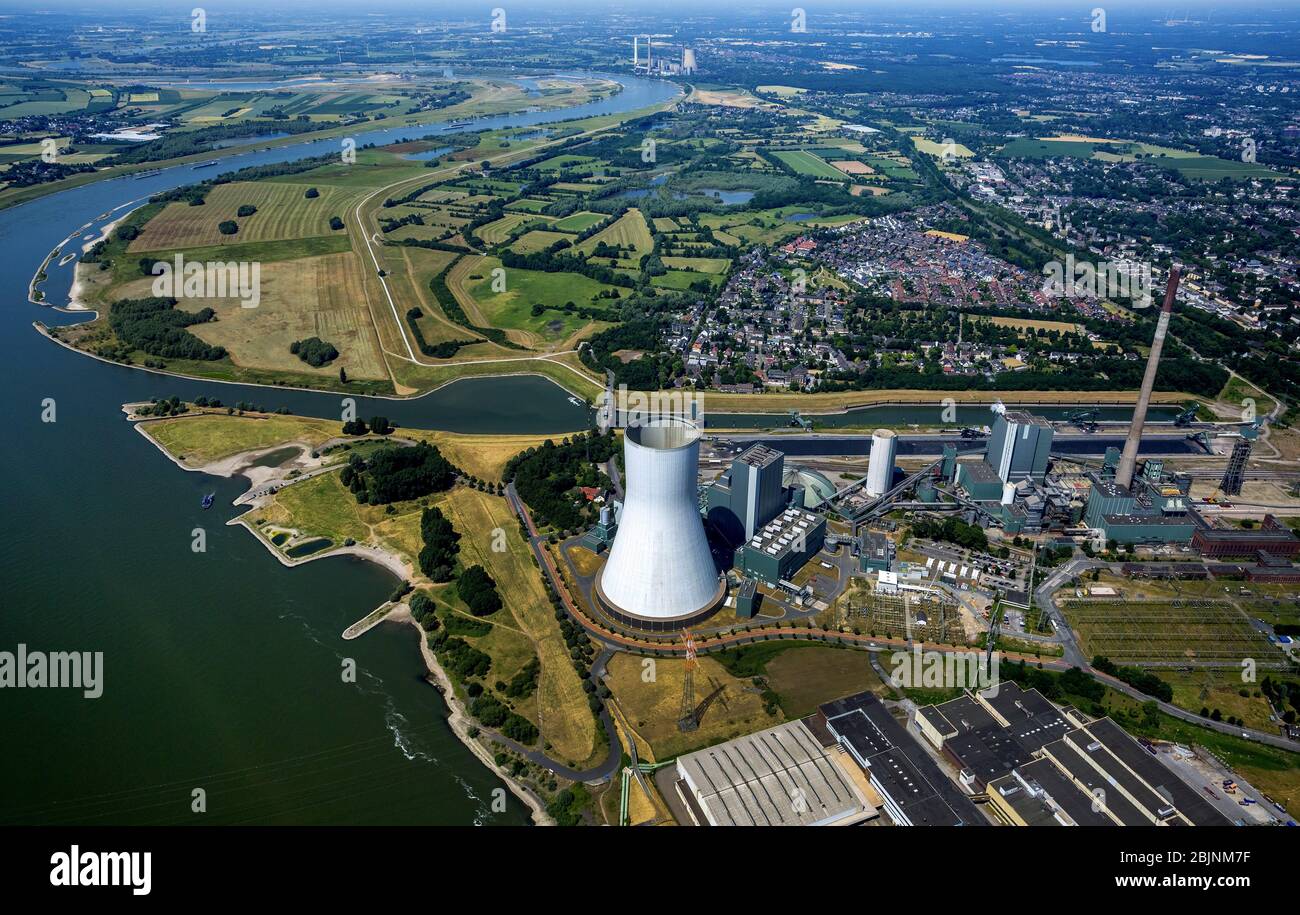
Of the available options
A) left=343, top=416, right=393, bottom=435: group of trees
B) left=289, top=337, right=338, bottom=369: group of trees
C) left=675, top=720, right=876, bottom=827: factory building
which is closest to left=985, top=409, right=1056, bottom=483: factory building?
left=675, top=720, right=876, bottom=827: factory building

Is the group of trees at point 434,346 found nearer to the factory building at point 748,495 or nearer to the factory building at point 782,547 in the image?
the factory building at point 748,495

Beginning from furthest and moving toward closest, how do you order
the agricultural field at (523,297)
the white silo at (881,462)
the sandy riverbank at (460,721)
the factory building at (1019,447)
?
the agricultural field at (523,297) < the factory building at (1019,447) < the white silo at (881,462) < the sandy riverbank at (460,721)

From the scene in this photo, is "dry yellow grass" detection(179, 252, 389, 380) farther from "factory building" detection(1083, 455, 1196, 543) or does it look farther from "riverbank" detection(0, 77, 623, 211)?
"riverbank" detection(0, 77, 623, 211)

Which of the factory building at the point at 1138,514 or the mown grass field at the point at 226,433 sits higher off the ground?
the mown grass field at the point at 226,433

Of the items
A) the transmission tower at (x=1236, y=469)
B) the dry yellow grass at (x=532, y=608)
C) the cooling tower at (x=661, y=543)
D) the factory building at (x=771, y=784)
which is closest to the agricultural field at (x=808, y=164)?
the transmission tower at (x=1236, y=469)

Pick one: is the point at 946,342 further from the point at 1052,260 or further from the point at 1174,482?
the point at 1052,260
